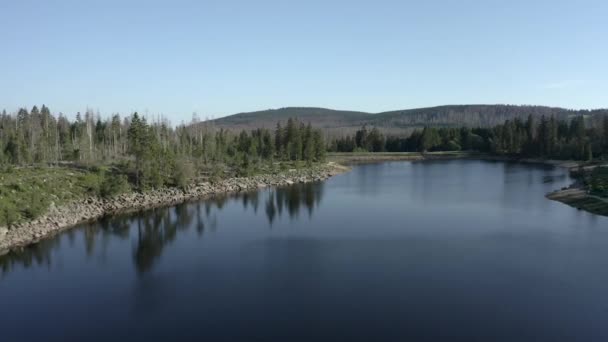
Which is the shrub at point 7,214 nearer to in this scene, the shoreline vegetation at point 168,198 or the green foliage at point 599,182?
the shoreline vegetation at point 168,198

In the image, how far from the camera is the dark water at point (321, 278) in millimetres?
16734

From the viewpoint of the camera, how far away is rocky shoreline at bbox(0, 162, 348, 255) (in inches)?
1170

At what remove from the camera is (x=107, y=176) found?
4503 cm

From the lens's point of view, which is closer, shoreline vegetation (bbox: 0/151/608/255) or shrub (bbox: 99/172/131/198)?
shoreline vegetation (bbox: 0/151/608/255)

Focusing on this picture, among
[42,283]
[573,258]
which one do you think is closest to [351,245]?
[573,258]

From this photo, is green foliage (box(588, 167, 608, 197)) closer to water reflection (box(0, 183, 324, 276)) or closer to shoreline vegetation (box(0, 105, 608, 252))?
shoreline vegetation (box(0, 105, 608, 252))

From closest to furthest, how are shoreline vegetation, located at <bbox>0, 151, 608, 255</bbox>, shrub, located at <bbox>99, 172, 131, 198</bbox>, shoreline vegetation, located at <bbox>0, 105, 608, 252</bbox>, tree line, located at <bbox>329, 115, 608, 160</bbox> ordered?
shoreline vegetation, located at <bbox>0, 151, 608, 255</bbox>
shoreline vegetation, located at <bbox>0, 105, 608, 252</bbox>
shrub, located at <bbox>99, 172, 131, 198</bbox>
tree line, located at <bbox>329, 115, 608, 160</bbox>

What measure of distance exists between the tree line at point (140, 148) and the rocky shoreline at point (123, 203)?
195 cm

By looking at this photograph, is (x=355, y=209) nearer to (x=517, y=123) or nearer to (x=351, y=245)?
(x=351, y=245)

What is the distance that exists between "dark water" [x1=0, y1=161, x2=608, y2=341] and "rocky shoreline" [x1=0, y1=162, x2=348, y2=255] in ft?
5.24

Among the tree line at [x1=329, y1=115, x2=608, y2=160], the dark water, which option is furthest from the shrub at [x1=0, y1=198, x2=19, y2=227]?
the tree line at [x1=329, y1=115, x2=608, y2=160]

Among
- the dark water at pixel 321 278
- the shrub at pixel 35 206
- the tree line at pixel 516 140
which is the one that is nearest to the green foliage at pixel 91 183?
the dark water at pixel 321 278

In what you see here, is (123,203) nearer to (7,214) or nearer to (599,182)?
(7,214)

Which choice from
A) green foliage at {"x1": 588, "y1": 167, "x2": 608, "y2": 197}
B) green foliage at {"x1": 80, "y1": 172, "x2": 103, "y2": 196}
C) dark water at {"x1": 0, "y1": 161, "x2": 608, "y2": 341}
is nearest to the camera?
dark water at {"x1": 0, "y1": 161, "x2": 608, "y2": 341}
